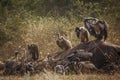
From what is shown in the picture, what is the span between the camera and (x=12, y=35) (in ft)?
44.8

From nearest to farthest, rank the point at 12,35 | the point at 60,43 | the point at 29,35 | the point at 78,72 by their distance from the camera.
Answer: the point at 78,72, the point at 60,43, the point at 12,35, the point at 29,35

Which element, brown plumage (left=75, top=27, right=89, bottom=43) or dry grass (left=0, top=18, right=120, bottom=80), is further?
dry grass (left=0, top=18, right=120, bottom=80)

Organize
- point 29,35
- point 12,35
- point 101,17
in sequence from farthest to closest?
point 101,17 → point 29,35 → point 12,35

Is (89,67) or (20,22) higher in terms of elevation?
(20,22)

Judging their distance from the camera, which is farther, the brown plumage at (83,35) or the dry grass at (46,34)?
the dry grass at (46,34)

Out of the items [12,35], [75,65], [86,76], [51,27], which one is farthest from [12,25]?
[86,76]

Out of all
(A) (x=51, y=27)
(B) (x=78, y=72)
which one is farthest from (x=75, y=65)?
(A) (x=51, y=27)

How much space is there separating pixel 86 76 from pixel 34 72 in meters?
1.90

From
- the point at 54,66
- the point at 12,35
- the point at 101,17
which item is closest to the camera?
the point at 54,66

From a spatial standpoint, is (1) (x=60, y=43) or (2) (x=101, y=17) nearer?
(1) (x=60, y=43)

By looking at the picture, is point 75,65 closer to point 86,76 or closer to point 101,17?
point 86,76

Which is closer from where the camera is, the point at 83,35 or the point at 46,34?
the point at 83,35

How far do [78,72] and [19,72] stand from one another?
6.07 ft

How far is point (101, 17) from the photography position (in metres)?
15.7
